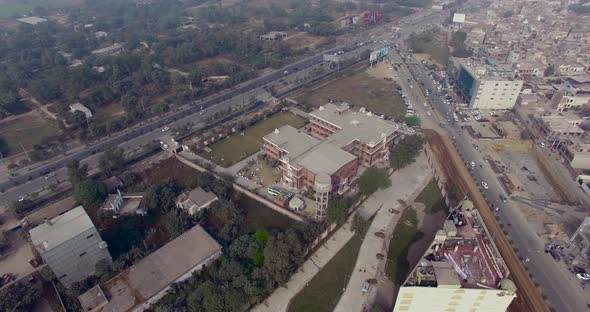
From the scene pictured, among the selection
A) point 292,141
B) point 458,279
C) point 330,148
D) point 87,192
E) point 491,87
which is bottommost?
point 87,192

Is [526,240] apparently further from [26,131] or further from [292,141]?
[26,131]

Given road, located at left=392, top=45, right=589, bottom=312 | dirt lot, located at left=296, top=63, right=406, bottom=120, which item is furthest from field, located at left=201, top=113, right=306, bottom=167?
road, located at left=392, top=45, right=589, bottom=312

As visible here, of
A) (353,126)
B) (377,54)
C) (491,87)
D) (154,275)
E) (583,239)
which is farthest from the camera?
(377,54)

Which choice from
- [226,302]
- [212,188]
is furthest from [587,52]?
[226,302]

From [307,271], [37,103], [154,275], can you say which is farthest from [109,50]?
[307,271]

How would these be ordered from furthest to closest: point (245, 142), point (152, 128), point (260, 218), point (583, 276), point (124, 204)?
1. point (152, 128)
2. point (245, 142)
3. point (124, 204)
4. point (260, 218)
5. point (583, 276)

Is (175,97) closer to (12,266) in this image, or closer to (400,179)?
(12,266)

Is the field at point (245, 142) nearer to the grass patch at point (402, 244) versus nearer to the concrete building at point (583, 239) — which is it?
the grass patch at point (402, 244)
